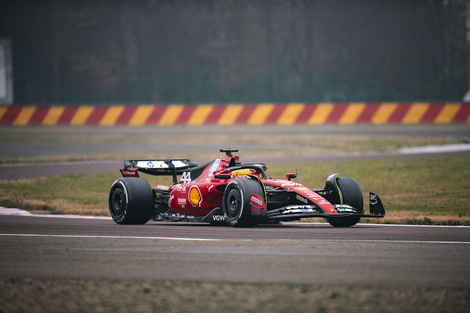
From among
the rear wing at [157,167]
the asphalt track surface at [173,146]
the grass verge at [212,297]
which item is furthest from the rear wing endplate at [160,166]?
the asphalt track surface at [173,146]

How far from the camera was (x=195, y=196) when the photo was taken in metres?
15.2

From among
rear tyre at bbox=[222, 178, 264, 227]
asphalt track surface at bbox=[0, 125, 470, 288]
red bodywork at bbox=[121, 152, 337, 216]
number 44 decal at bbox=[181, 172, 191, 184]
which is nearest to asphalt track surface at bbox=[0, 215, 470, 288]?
asphalt track surface at bbox=[0, 125, 470, 288]

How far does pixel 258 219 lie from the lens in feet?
45.6

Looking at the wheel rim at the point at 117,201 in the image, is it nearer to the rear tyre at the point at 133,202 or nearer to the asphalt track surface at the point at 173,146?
the rear tyre at the point at 133,202

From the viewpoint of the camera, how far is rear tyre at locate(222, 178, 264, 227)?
13797 millimetres

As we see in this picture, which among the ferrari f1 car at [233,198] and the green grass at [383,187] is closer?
the ferrari f1 car at [233,198]

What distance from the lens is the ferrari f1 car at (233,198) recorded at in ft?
45.6

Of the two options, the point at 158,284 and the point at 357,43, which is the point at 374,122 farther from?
the point at 158,284

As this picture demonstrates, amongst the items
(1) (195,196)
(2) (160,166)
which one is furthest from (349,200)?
(2) (160,166)

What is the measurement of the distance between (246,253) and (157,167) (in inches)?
237

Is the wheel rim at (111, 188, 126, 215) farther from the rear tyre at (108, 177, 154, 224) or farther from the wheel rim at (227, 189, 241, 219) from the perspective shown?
the wheel rim at (227, 189, 241, 219)

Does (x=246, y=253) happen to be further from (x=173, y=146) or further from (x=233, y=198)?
(x=173, y=146)

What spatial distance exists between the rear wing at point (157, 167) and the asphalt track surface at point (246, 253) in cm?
188

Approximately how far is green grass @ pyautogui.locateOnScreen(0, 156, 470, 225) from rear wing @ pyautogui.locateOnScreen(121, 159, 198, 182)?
1256mm
